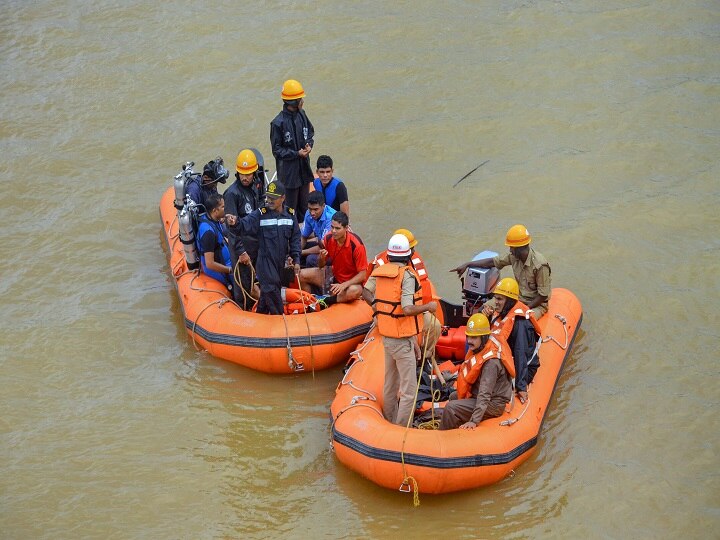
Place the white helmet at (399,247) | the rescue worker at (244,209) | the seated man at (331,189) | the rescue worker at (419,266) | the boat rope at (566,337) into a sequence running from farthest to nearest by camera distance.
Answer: the seated man at (331,189) → the rescue worker at (244,209) → the boat rope at (566,337) → the rescue worker at (419,266) → the white helmet at (399,247)

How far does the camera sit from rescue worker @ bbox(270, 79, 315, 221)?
8.54m

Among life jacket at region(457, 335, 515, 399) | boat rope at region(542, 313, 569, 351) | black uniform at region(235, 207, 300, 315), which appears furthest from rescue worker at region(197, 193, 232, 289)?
boat rope at region(542, 313, 569, 351)

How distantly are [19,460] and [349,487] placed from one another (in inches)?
96.1

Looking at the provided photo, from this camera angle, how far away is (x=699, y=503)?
6.48 meters

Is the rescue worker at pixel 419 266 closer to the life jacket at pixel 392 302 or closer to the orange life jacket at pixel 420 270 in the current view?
the orange life jacket at pixel 420 270

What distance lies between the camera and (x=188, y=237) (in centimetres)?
809

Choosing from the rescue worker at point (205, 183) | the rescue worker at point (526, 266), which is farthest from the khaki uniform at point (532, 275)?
the rescue worker at point (205, 183)

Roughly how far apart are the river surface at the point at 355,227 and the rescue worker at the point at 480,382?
55 cm

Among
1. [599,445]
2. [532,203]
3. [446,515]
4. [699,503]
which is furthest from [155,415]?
[532,203]

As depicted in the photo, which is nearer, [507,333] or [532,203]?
[507,333]

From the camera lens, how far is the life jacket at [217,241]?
316 inches

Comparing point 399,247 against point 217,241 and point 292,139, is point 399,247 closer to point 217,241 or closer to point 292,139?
point 217,241

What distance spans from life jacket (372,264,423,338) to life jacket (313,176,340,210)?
205 cm

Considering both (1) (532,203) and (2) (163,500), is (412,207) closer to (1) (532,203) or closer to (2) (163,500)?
(1) (532,203)
